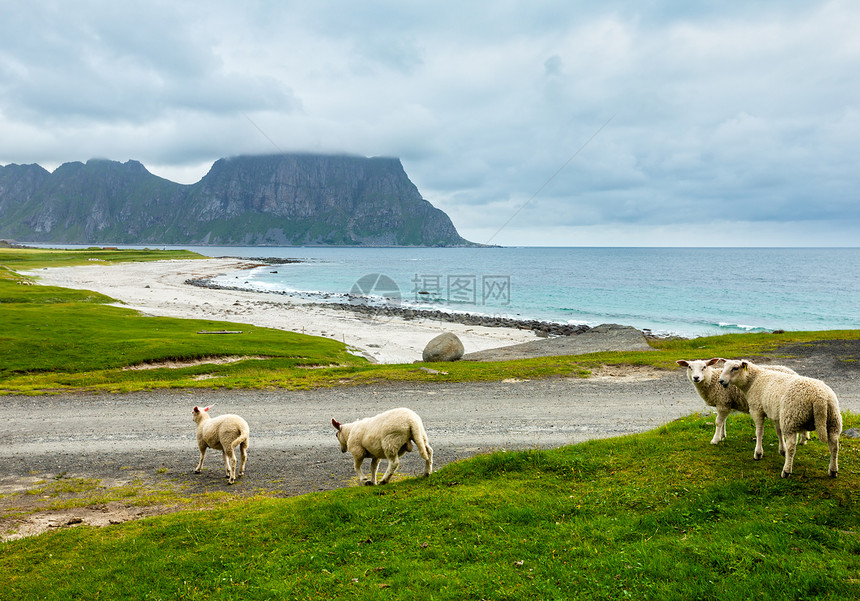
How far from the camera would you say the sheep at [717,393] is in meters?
11.0

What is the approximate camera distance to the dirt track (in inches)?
587

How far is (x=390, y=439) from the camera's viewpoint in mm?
10789

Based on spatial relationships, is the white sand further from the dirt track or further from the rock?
the dirt track

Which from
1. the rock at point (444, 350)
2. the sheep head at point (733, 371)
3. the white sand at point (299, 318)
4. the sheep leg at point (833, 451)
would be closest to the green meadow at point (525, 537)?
the sheep leg at point (833, 451)

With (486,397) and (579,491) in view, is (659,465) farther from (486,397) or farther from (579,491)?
(486,397)

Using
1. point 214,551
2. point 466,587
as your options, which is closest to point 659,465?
point 466,587

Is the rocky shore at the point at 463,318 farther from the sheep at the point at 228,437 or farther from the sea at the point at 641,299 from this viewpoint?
the sheep at the point at 228,437

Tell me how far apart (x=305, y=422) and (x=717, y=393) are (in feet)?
50.3

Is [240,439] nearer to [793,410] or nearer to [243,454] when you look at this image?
[243,454]

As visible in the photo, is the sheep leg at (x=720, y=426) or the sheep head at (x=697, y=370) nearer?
the sheep leg at (x=720, y=426)

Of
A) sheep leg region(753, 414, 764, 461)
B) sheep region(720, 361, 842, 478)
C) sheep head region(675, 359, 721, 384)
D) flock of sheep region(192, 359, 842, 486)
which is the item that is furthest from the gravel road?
sheep region(720, 361, 842, 478)

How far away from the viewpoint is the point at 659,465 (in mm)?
10383

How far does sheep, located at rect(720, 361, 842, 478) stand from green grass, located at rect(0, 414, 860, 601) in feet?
1.67

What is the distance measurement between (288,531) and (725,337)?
1595 inches
